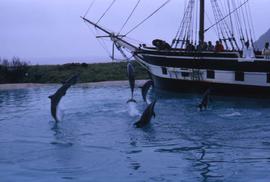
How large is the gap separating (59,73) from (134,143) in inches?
1207

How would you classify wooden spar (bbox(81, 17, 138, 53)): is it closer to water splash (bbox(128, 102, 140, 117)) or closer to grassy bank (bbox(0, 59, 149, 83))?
grassy bank (bbox(0, 59, 149, 83))

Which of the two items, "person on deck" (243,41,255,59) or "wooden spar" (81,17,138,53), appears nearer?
"person on deck" (243,41,255,59)

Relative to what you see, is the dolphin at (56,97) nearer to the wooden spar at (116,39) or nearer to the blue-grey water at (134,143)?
the blue-grey water at (134,143)

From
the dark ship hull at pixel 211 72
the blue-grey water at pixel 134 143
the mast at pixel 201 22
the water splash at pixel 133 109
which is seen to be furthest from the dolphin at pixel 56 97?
the mast at pixel 201 22

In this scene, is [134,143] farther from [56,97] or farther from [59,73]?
[59,73]

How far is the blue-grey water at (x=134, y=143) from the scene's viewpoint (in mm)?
11750

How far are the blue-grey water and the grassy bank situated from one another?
17.1 metres

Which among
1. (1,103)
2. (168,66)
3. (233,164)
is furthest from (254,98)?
(233,164)

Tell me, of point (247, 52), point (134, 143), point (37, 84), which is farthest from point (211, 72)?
point (37, 84)

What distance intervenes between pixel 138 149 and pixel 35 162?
2.96 metres

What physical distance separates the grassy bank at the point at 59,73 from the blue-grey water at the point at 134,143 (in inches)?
672

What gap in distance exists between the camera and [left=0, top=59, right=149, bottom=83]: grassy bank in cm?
4388

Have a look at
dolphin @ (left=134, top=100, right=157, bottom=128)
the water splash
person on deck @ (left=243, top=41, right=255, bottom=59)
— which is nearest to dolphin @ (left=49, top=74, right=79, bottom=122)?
the water splash

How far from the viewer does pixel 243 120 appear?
64.9 feet
